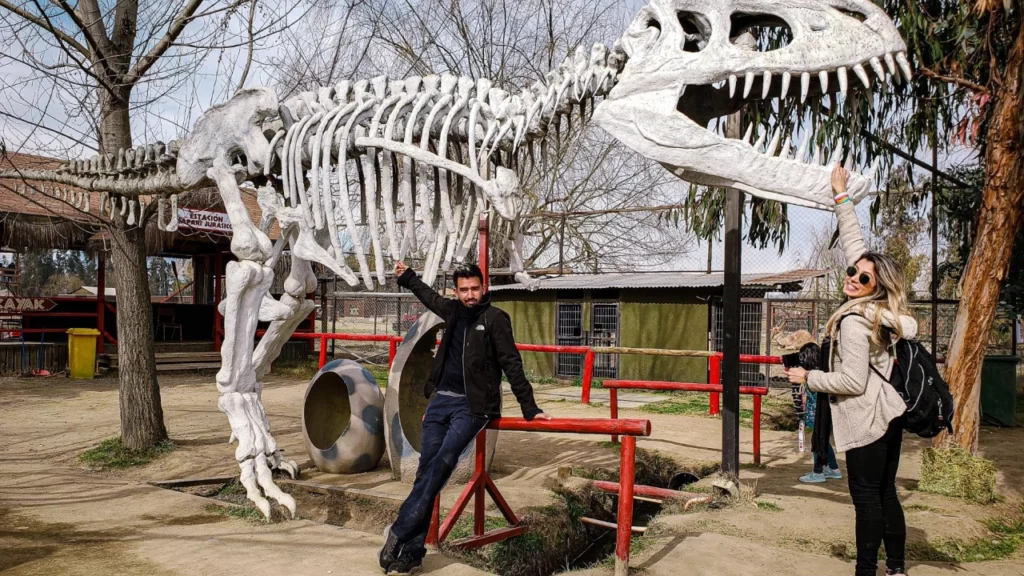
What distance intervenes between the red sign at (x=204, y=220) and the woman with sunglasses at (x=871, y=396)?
1391 cm

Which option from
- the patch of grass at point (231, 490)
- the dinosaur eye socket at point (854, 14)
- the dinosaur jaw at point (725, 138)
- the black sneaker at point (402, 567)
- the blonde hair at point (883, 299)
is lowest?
the patch of grass at point (231, 490)

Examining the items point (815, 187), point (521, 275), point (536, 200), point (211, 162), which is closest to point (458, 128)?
point (521, 275)

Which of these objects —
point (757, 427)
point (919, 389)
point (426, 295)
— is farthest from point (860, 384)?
point (757, 427)

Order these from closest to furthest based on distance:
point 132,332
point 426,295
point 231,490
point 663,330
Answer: point 426,295 → point 231,490 → point 132,332 → point 663,330

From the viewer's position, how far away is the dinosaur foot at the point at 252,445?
18.5 feet

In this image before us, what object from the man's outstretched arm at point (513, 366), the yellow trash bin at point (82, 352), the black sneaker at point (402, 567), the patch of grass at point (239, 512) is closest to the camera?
the black sneaker at point (402, 567)

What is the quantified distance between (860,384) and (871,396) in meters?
0.10

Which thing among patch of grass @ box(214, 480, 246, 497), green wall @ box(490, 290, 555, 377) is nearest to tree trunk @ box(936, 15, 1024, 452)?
patch of grass @ box(214, 480, 246, 497)

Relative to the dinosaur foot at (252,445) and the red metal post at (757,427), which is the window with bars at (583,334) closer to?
the red metal post at (757,427)

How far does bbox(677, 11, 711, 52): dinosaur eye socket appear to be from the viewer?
4672 millimetres

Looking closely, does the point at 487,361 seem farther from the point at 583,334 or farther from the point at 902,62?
the point at 583,334

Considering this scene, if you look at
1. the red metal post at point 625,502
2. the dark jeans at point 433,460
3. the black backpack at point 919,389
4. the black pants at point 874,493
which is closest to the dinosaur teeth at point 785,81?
the black backpack at point 919,389

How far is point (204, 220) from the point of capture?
1596 centimetres

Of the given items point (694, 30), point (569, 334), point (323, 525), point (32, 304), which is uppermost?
point (694, 30)
